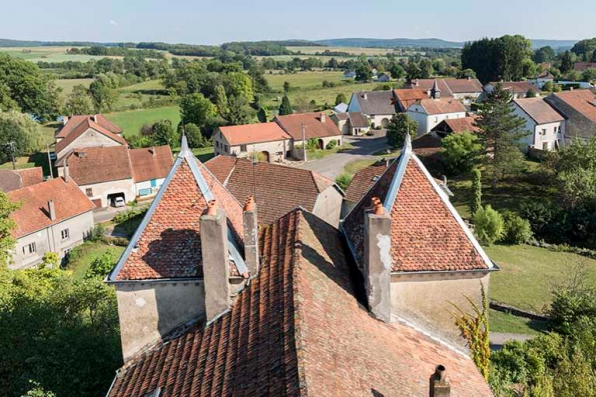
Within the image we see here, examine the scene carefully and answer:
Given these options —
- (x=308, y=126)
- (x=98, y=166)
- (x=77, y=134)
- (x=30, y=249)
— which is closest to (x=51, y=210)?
(x=30, y=249)

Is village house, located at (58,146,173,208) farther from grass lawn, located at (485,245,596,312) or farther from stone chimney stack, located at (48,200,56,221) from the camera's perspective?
grass lawn, located at (485,245,596,312)

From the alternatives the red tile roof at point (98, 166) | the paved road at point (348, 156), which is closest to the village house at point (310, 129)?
the paved road at point (348, 156)

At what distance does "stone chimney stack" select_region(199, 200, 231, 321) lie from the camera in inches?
550

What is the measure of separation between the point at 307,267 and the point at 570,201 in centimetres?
4323

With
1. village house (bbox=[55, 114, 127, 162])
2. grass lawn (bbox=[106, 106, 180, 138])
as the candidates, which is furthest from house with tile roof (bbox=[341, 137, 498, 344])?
grass lawn (bbox=[106, 106, 180, 138])

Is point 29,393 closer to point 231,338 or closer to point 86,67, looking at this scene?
point 231,338

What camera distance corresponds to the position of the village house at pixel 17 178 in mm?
54406

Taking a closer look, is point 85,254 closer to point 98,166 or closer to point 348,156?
point 98,166

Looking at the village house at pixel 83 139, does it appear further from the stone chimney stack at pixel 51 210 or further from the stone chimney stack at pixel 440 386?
the stone chimney stack at pixel 440 386

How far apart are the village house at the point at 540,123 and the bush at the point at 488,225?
30.8 m

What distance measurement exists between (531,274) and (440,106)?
5785 centimetres

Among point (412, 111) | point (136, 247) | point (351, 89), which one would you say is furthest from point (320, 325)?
point (351, 89)

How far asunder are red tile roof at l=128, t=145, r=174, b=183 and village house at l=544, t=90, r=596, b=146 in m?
56.3

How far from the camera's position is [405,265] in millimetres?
16328
